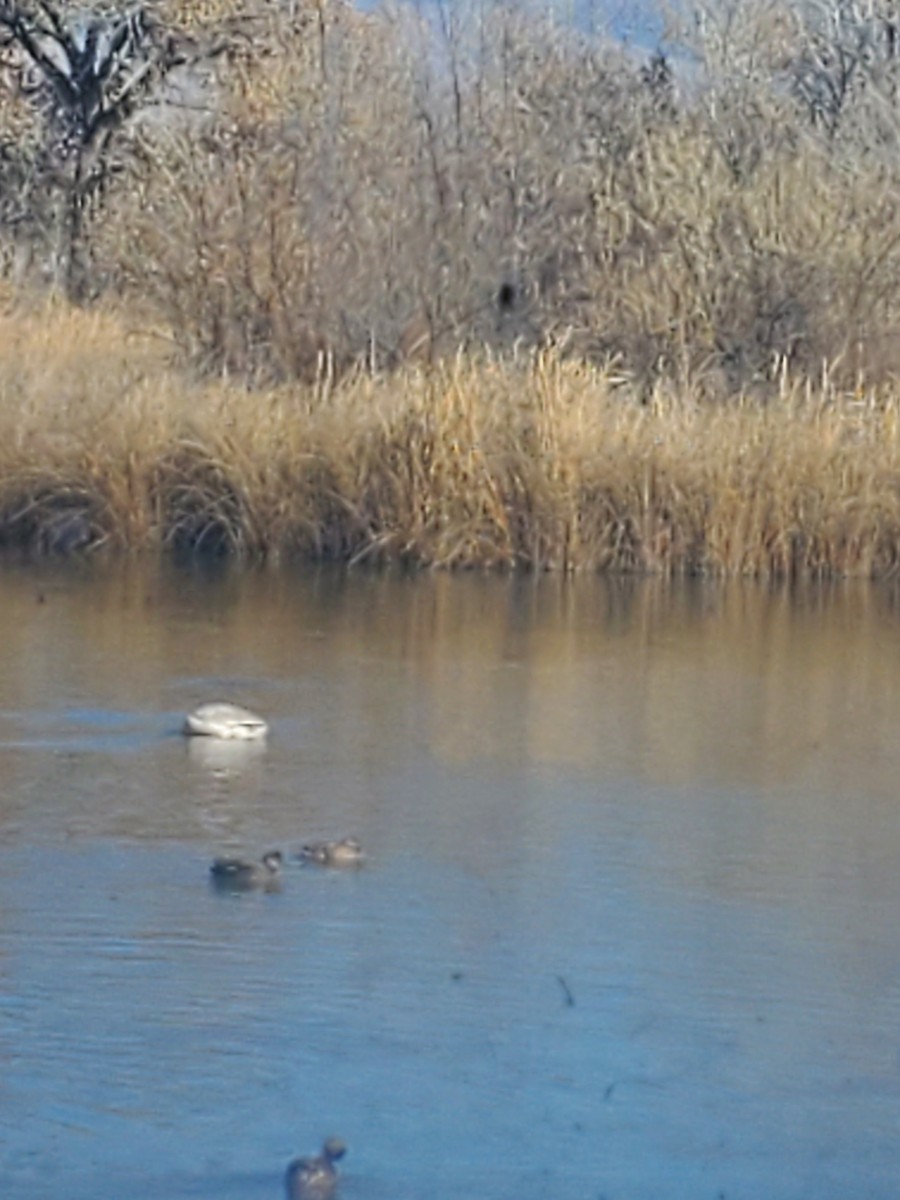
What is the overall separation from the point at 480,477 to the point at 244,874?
617cm

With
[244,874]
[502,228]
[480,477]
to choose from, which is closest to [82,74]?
[502,228]

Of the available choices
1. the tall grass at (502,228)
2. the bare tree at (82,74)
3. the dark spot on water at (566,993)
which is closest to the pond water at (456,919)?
the dark spot on water at (566,993)

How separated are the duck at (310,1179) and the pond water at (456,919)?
31 mm

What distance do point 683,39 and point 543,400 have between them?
13735 millimetres

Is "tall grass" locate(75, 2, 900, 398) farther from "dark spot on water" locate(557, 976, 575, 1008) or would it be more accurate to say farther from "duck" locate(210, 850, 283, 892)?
"dark spot on water" locate(557, 976, 575, 1008)

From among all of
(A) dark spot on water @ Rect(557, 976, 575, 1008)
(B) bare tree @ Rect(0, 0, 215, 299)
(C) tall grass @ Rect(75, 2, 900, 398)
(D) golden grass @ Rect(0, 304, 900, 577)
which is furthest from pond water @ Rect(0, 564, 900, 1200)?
(B) bare tree @ Rect(0, 0, 215, 299)

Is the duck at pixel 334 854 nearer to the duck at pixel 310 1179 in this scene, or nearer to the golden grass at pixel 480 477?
the duck at pixel 310 1179

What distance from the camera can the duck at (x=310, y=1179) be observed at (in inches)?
162

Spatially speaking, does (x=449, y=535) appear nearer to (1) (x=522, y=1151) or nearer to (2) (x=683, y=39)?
(1) (x=522, y=1151)

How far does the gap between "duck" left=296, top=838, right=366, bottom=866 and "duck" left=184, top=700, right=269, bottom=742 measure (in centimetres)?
148

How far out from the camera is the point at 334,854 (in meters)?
6.24

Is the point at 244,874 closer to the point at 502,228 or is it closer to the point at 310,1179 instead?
the point at 310,1179

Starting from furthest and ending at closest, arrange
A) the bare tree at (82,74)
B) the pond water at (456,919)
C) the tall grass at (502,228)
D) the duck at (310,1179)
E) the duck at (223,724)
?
the bare tree at (82,74) → the tall grass at (502,228) → the duck at (223,724) → the pond water at (456,919) → the duck at (310,1179)

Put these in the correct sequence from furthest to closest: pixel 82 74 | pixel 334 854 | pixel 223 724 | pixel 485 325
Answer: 1. pixel 82 74
2. pixel 485 325
3. pixel 223 724
4. pixel 334 854
